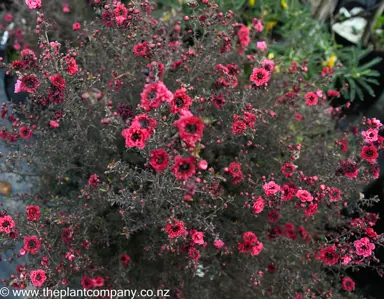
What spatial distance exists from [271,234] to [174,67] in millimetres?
862

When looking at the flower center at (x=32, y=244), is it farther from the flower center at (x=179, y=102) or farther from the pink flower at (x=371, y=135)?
the pink flower at (x=371, y=135)

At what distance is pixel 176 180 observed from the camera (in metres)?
1.32

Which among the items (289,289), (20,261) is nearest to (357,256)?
(289,289)

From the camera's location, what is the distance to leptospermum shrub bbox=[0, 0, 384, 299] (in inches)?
56.9

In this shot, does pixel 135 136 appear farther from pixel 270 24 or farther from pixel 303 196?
pixel 270 24

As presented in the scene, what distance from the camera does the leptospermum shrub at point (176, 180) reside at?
1.44 metres

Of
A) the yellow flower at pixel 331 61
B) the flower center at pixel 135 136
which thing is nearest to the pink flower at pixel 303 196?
the flower center at pixel 135 136

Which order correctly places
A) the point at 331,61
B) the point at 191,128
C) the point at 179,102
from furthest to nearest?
the point at 331,61 < the point at 179,102 < the point at 191,128

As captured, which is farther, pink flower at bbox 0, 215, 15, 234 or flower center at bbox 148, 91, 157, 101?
pink flower at bbox 0, 215, 15, 234

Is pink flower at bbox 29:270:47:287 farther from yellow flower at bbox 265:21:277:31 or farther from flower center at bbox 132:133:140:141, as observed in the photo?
yellow flower at bbox 265:21:277:31

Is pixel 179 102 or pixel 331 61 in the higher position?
pixel 179 102

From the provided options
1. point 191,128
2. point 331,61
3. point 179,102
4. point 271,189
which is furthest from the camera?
point 331,61

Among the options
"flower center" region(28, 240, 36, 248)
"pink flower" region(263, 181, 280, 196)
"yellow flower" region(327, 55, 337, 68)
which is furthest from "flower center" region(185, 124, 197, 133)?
"yellow flower" region(327, 55, 337, 68)

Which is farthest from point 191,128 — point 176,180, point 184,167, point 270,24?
point 270,24
